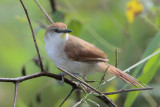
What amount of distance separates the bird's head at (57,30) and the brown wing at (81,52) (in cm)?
11

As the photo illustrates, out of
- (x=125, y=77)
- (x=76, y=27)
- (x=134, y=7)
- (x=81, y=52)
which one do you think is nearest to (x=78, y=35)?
(x=76, y=27)

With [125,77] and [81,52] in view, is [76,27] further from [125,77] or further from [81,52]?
[125,77]

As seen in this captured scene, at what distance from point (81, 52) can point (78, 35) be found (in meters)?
0.41

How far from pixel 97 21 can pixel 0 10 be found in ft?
4.84

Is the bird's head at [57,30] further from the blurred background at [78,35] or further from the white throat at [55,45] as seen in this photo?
the blurred background at [78,35]

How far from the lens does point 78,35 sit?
10.6ft

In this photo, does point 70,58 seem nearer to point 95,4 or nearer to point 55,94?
point 55,94

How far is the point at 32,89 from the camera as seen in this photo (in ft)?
13.0

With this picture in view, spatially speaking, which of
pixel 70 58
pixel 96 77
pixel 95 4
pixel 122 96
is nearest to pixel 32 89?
pixel 96 77

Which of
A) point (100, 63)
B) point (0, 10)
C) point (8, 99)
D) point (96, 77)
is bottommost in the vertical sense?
point (8, 99)

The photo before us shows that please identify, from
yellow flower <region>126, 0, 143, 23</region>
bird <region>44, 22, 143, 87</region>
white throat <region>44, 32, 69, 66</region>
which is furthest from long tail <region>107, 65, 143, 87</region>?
yellow flower <region>126, 0, 143, 23</region>

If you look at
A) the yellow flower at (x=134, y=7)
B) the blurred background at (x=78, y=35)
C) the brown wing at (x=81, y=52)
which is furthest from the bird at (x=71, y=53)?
the yellow flower at (x=134, y=7)

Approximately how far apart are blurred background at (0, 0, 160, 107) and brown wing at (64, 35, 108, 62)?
296mm

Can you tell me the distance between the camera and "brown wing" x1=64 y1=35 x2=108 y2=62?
2.77 metres
